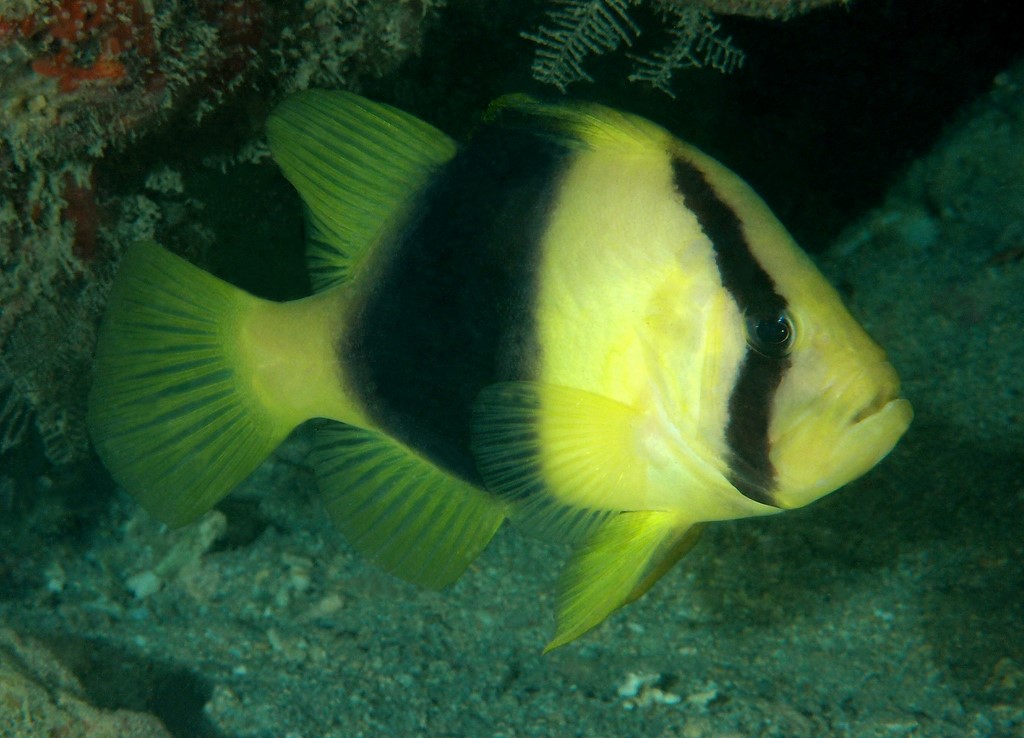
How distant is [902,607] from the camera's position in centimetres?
303

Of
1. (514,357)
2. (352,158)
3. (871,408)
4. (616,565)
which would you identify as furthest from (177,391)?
(871,408)

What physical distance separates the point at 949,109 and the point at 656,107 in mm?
1904

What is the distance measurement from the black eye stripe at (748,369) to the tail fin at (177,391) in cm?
130

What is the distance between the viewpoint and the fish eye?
5.47ft

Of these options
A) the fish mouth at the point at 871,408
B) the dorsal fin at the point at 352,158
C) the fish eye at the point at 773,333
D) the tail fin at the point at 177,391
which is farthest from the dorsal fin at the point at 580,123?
the tail fin at the point at 177,391

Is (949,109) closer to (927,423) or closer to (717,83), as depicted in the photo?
(717,83)

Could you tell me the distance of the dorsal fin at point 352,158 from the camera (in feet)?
6.76

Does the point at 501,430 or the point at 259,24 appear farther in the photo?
the point at 259,24

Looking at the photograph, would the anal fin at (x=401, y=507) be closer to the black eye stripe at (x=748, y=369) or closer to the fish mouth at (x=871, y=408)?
the black eye stripe at (x=748, y=369)

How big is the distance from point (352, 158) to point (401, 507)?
1.05 metres

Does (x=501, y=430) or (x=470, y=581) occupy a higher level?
(x=501, y=430)

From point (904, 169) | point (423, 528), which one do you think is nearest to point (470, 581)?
point (423, 528)

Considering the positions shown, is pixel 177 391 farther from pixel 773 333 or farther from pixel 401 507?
pixel 773 333

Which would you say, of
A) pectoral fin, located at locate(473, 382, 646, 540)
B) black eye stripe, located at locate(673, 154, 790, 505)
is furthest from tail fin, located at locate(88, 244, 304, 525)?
black eye stripe, located at locate(673, 154, 790, 505)
